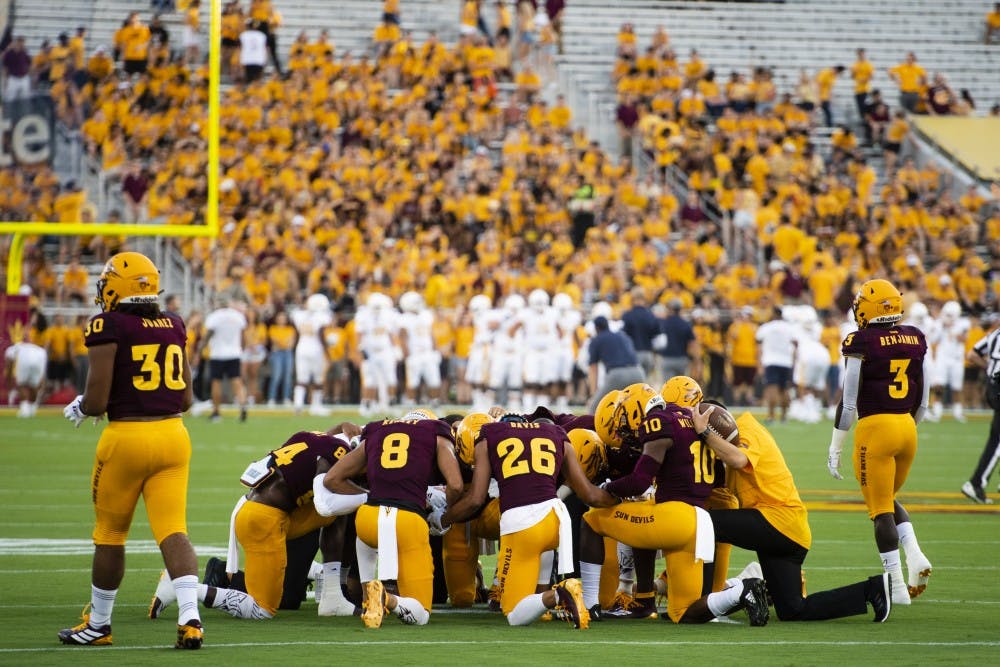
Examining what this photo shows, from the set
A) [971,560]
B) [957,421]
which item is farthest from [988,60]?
[971,560]

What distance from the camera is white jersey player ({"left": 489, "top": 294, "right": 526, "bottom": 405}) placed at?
Result: 26.6 meters

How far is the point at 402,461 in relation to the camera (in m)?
8.24

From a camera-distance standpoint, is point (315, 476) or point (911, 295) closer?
point (315, 476)

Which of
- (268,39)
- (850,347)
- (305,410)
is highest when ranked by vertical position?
(268,39)

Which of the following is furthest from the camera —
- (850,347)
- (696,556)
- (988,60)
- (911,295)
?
(988,60)

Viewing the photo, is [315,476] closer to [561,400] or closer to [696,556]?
[696,556]

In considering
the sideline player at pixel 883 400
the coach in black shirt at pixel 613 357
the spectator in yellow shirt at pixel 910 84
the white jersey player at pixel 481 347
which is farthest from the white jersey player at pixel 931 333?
the sideline player at pixel 883 400

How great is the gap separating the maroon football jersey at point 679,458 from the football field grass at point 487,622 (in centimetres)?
67

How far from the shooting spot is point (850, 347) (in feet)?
30.7

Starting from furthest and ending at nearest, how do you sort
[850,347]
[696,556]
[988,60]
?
1. [988,60]
2. [850,347]
3. [696,556]

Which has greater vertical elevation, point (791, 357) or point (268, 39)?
point (268, 39)

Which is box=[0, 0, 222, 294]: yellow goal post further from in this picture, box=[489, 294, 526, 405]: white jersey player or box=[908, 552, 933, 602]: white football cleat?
box=[489, 294, 526, 405]: white jersey player

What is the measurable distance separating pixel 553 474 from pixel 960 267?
2391 cm

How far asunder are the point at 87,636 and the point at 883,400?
4.62m
